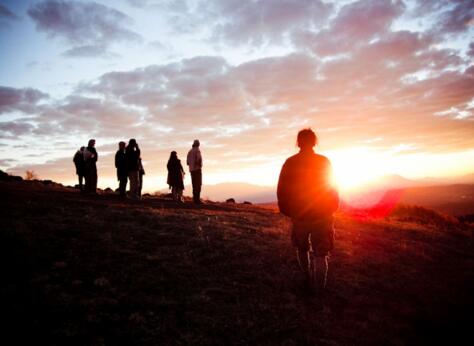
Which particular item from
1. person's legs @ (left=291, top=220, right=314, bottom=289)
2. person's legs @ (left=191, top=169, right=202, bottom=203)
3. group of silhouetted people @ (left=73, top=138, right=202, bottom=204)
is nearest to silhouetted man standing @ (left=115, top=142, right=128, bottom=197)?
group of silhouetted people @ (left=73, top=138, right=202, bottom=204)

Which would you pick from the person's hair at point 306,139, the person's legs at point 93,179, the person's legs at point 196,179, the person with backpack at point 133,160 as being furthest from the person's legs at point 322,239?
the person's legs at point 93,179

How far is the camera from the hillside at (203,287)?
212 inches

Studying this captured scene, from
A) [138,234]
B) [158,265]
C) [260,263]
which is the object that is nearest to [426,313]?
[260,263]

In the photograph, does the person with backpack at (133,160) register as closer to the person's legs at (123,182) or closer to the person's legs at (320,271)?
the person's legs at (123,182)

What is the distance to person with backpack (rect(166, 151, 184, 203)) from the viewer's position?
1898 cm

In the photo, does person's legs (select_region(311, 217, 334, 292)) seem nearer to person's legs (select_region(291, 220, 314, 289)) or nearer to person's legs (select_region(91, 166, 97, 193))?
person's legs (select_region(291, 220, 314, 289))

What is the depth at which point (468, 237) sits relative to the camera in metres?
16.0

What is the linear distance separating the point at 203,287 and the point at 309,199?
8.24ft

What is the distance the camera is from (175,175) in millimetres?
19109

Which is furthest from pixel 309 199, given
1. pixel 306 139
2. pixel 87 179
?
pixel 87 179

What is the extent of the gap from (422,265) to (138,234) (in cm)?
754

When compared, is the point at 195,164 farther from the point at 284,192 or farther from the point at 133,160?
the point at 284,192

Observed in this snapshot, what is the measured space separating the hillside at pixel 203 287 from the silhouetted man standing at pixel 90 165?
614cm

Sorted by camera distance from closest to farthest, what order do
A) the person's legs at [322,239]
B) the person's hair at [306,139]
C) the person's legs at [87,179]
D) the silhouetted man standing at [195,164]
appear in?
1. the person's legs at [322,239]
2. the person's hair at [306,139]
3. the silhouetted man standing at [195,164]
4. the person's legs at [87,179]
